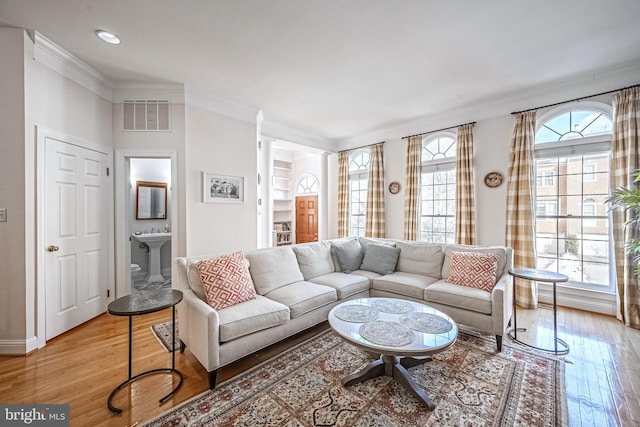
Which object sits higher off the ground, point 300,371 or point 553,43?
point 553,43

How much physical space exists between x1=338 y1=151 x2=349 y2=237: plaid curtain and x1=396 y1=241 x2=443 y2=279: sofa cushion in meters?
2.32

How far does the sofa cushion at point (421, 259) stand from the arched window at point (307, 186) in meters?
4.36


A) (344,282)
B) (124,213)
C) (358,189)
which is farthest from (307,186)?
(344,282)

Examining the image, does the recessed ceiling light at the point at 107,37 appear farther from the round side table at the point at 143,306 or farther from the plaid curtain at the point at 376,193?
the plaid curtain at the point at 376,193

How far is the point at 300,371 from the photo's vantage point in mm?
Answer: 2133

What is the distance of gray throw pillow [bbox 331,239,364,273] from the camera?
11.9ft

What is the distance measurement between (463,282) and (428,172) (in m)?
2.50

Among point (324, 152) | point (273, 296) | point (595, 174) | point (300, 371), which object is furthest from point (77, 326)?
point (595, 174)

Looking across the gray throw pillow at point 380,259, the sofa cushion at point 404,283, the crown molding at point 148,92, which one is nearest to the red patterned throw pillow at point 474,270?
the sofa cushion at point 404,283

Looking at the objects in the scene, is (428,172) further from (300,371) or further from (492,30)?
(300,371)

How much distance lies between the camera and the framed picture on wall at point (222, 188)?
379 centimetres

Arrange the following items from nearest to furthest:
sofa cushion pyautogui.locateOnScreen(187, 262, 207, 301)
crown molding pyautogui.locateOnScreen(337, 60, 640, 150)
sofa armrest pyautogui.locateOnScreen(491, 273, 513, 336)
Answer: sofa cushion pyautogui.locateOnScreen(187, 262, 207, 301), sofa armrest pyautogui.locateOnScreen(491, 273, 513, 336), crown molding pyautogui.locateOnScreen(337, 60, 640, 150)

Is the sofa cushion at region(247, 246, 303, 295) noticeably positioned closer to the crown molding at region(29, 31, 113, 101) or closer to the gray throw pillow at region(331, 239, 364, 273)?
the gray throw pillow at region(331, 239, 364, 273)

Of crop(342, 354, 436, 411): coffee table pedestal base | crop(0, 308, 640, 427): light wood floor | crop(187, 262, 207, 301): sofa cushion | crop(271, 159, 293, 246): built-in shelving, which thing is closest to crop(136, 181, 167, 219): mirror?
crop(0, 308, 640, 427): light wood floor
